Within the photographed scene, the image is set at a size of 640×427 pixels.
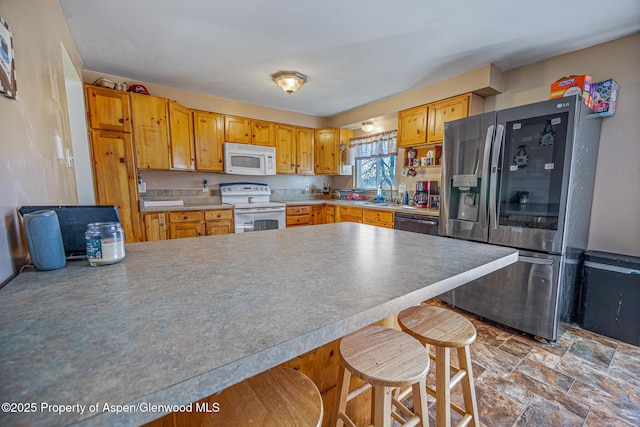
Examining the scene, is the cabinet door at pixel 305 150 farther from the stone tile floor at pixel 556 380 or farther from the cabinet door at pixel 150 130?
the stone tile floor at pixel 556 380

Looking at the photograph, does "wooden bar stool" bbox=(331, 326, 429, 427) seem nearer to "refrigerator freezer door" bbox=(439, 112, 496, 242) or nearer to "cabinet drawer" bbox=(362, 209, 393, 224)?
"refrigerator freezer door" bbox=(439, 112, 496, 242)

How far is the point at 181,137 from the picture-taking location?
3.36m

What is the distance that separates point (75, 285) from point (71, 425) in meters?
0.59

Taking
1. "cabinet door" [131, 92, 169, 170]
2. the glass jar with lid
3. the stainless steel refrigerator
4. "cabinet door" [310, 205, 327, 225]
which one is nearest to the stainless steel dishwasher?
the stainless steel refrigerator

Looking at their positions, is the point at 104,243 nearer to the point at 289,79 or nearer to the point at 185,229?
the point at 185,229

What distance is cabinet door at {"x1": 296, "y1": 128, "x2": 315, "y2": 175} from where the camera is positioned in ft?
14.8

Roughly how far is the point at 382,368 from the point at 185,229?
3.11m

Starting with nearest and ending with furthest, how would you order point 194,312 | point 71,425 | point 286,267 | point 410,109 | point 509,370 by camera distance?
point 71,425 < point 194,312 < point 286,267 < point 509,370 < point 410,109

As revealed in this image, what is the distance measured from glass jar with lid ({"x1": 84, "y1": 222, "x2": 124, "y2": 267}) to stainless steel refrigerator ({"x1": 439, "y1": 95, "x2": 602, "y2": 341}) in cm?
260

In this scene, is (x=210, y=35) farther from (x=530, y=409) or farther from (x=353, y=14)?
(x=530, y=409)

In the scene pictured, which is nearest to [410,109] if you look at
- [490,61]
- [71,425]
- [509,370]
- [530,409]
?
[490,61]

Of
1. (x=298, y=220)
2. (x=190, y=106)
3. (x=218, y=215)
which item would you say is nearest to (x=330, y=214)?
(x=298, y=220)

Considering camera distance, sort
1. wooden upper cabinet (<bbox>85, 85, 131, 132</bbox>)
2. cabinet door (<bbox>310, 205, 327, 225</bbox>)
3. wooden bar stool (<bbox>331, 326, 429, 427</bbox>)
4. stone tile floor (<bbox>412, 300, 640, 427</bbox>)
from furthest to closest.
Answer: cabinet door (<bbox>310, 205, 327, 225</bbox>), wooden upper cabinet (<bbox>85, 85, 131, 132</bbox>), stone tile floor (<bbox>412, 300, 640, 427</bbox>), wooden bar stool (<bbox>331, 326, 429, 427</bbox>)

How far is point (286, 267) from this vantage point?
96cm
